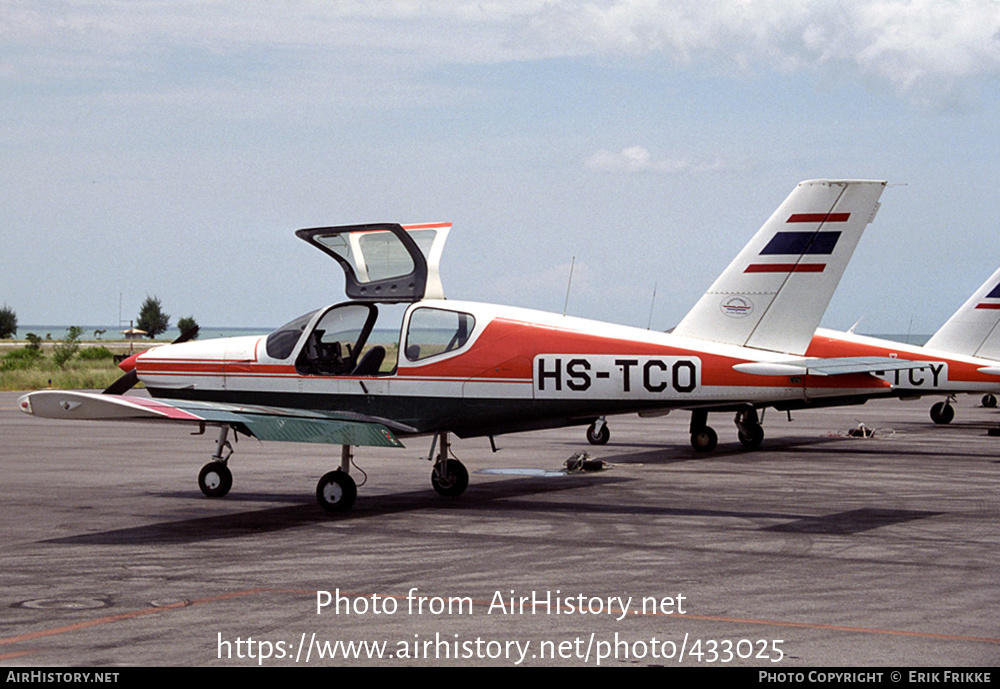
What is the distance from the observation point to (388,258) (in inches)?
565

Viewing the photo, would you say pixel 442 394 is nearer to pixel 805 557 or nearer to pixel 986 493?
pixel 805 557

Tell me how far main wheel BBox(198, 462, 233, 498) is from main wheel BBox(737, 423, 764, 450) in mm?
11169

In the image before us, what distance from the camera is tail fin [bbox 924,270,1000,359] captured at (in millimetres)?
27250

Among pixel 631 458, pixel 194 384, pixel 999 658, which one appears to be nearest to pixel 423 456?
pixel 631 458

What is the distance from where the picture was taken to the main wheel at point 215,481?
48.8ft

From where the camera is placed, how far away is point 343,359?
14414mm

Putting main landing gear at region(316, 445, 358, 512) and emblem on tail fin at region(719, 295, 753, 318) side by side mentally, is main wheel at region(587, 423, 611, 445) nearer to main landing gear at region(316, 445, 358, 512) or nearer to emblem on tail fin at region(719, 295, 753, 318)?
emblem on tail fin at region(719, 295, 753, 318)

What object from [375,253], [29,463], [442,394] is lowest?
[29,463]

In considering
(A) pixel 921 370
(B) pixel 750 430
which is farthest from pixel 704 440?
(A) pixel 921 370

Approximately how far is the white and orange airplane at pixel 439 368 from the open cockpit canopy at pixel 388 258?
0.02m

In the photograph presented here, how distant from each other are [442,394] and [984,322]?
18.1m

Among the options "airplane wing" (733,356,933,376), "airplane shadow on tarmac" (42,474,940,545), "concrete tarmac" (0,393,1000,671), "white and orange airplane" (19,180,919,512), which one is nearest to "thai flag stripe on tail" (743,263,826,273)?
"white and orange airplane" (19,180,919,512)

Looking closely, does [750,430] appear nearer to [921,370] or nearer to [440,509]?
[921,370]

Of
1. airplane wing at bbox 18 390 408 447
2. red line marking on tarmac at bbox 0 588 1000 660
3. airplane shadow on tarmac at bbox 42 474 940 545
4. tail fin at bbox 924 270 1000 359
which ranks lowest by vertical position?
airplane shadow on tarmac at bbox 42 474 940 545
